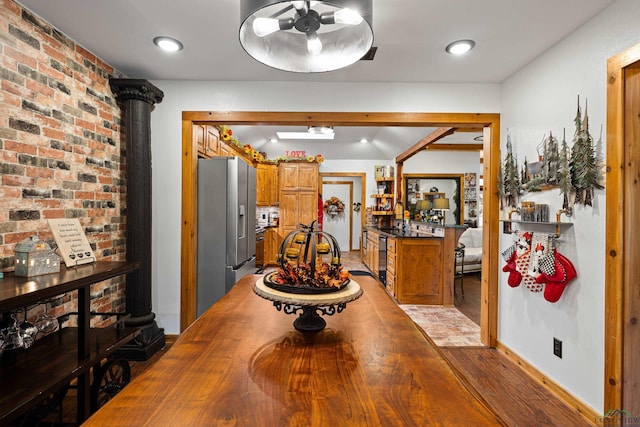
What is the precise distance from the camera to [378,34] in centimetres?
218

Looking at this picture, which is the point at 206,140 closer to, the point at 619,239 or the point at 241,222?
the point at 241,222

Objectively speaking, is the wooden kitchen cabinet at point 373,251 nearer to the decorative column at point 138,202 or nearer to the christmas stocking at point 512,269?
the christmas stocking at point 512,269

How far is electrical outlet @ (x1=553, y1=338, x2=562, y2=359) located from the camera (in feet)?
7.27

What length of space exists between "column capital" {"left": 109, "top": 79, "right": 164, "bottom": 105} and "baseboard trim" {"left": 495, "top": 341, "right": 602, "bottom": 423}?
12.4 feet

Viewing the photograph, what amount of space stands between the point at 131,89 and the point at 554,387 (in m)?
3.90

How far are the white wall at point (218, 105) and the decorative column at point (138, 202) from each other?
0.19m

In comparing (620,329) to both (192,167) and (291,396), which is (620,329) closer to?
(291,396)

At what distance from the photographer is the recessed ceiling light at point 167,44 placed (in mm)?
2268

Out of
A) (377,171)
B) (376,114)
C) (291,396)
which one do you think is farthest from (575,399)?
(377,171)

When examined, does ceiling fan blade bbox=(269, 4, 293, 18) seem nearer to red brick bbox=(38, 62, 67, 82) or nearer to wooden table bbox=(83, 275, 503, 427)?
wooden table bbox=(83, 275, 503, 427)

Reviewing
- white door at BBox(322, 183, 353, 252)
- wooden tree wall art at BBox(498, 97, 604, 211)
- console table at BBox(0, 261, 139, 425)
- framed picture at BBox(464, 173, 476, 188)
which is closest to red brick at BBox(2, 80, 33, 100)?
console table at BBox(0, 261, 139, 425)

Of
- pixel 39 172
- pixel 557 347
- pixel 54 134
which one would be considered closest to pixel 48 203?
pixel 39 172

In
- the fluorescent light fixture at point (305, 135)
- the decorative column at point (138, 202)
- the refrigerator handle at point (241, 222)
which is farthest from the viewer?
the fluorescent light fixture at point (305, 135)

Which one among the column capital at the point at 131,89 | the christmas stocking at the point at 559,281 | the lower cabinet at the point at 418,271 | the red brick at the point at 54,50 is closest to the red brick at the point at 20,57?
the red brick at the point at 54,50
